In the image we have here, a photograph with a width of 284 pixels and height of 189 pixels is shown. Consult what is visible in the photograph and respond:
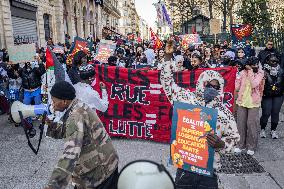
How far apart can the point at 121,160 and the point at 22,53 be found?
179 inches

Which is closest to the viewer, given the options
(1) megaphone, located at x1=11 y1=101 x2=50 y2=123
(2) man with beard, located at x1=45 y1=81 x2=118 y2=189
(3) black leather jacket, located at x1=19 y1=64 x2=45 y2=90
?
(2) man with beard, located at x1=45 y1=81 x2=118 y2=189

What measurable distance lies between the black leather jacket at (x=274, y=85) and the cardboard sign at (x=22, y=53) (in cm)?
572

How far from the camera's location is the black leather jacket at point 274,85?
6.94 metres

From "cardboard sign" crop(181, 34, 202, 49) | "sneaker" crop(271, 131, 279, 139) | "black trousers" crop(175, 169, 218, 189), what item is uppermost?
"cardboard sign" crop(181, 34, 202, 49)

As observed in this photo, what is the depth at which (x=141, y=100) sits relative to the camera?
7312 mm

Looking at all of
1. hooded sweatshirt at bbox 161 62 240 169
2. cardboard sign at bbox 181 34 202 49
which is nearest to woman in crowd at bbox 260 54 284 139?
hooded sweatshirt at bbox 161 62 240 169

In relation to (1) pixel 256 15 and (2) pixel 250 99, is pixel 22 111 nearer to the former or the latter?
(2) pixel 250 99

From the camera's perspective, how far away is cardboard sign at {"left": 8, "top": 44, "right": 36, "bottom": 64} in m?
9.13

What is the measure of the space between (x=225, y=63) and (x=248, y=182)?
4571 mm

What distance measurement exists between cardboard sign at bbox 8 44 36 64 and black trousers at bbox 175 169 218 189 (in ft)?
22.4

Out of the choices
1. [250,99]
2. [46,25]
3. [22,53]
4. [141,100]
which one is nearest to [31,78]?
[22,53]

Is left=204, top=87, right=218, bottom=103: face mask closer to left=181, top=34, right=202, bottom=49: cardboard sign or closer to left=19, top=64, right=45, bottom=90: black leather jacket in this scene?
left=19, top=64, right=45, bottom=90: black leather jacket

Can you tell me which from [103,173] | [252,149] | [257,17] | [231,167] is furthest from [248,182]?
[257,17]

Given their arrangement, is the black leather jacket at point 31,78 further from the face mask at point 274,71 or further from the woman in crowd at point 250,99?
the face mask at point 274,71
